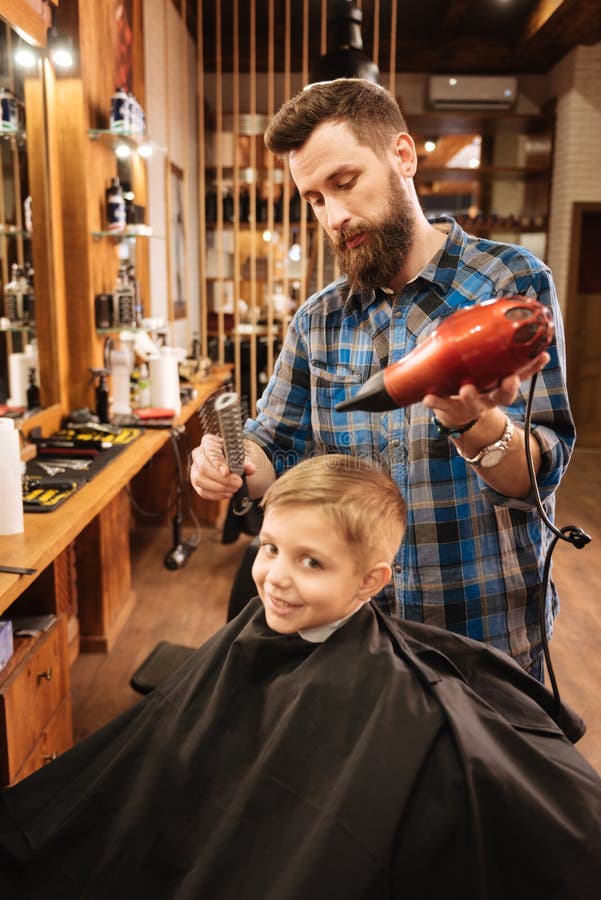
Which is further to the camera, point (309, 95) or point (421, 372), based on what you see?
point (309, 95)

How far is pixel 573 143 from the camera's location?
6852 mm

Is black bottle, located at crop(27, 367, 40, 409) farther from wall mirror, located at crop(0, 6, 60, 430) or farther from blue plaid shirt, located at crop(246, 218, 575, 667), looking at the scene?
blue plaid shirt, located at crop(246, 218, 575, 667)

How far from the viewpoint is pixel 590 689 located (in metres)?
3.07

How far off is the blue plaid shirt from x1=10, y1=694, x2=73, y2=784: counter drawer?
114cm

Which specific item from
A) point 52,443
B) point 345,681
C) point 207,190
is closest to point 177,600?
point 52,443

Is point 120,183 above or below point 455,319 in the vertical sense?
above

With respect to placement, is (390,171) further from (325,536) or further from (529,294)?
(325,536)

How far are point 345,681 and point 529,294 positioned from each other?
686 millimetres

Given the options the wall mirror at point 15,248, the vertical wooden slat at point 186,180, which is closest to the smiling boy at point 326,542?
the wall mirror at point 15,248

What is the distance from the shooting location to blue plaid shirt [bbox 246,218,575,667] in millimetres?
1341

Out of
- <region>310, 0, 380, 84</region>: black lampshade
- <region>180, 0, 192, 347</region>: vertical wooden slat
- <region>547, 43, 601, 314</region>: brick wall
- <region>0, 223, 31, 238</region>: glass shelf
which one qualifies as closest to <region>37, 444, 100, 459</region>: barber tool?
<region>0, 223, 31, 238</region>: glass shelf

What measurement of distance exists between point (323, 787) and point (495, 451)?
0.53 metres

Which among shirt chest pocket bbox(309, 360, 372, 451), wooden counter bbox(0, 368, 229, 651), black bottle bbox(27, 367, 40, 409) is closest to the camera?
shirt chest pocket bbox(309, 360, 372, 451)

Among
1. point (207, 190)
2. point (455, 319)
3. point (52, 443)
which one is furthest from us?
point (207, 190)
